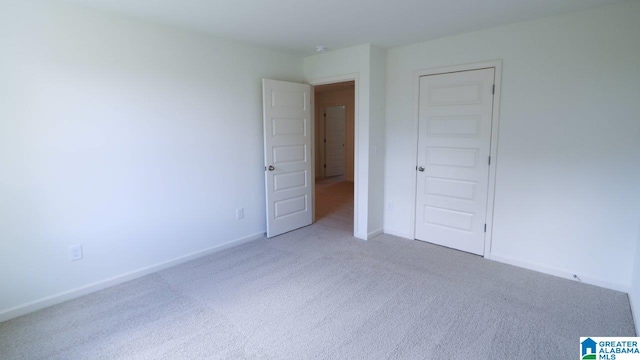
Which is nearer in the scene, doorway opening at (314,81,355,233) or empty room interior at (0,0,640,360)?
empty room interior at (0,0,640,360)

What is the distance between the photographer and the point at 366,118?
390 cm

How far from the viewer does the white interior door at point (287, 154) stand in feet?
13.2

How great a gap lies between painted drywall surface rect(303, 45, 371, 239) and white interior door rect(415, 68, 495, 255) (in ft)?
2.07

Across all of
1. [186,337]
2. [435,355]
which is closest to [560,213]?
[435,355]

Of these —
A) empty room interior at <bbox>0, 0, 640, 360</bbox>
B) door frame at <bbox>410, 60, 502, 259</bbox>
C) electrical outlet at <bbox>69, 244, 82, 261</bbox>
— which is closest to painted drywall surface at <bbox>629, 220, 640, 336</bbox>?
empty room interior at <bbox>0, 0, 640, 360</bbox>

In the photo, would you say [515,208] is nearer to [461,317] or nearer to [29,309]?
[461,317]

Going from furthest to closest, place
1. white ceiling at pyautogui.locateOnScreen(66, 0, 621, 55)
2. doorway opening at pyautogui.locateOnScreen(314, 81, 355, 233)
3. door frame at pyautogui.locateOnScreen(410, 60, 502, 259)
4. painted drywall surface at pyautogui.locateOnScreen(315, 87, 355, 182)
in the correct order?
painted drywall surface at pyautogui.locateOnScreen(315, 87, 355, 182) → doorway opening at pyautogui.locateOnScreen(314, 81, 355, 233) → door frame at pyautogui.locateOnScreen(410, 60, 502, 259) → white ceiling at pyautogui.locateOnScreen(66, 0, 621, 55)

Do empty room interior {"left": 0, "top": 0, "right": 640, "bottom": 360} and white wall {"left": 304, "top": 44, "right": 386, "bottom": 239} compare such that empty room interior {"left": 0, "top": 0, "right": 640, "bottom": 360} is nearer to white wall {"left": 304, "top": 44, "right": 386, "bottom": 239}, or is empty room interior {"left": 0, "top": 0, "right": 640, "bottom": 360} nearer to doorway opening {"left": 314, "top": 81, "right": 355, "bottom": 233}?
white wall {"left": 304, "top": 44, "right": 386, "bottom": 239}

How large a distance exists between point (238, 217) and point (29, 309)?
197 cm

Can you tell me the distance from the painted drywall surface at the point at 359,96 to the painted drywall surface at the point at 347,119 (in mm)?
4205

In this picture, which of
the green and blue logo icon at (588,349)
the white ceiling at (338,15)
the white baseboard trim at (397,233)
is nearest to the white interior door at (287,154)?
the white ceiling at (338,15)

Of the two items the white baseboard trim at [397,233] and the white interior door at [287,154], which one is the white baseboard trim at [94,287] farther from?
the white baseboard trim at [397,233]

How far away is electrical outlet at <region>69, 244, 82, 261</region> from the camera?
8.96 ft

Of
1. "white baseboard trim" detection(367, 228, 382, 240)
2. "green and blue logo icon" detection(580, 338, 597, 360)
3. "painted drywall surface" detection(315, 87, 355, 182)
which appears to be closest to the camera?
"green and blue logo icon" detection(580, 338, 597, 360)
